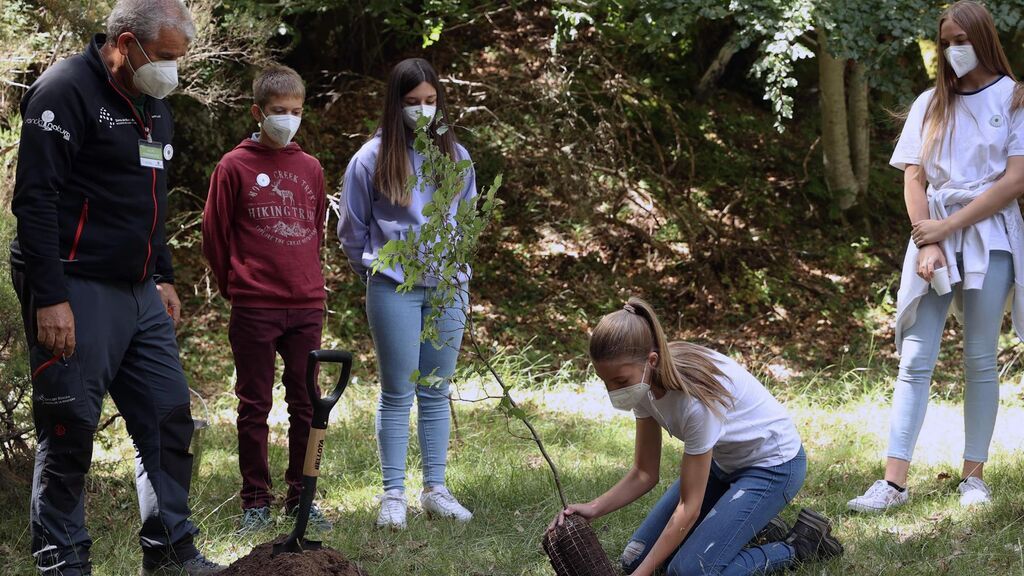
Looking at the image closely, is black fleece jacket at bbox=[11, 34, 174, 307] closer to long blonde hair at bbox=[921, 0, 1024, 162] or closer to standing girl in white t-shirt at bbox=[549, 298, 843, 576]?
standing girl in white t-shirt at bbox=[549, 298, 843, 576]

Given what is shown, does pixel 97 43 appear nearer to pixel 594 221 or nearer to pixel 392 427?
pixel 392 427

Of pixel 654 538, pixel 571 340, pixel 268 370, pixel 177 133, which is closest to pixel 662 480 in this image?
pixel 654 538

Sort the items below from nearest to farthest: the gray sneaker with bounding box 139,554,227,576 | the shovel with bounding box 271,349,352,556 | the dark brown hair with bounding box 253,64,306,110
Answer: the shovel with bounding box 271,349,352,556
the gray sneaker with bounding box 139,554,227,576
the dark brown hair with bounding box 253,64,306,110

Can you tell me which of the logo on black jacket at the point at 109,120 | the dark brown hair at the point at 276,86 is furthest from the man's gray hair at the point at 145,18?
the dark brown hair at the point at 276,86

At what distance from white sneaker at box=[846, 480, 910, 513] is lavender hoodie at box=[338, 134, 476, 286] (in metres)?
1.83

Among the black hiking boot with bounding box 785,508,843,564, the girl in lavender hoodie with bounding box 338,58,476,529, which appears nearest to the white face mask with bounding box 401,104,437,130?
the girl in lavender hoodie with bounding box 338,58,476,529

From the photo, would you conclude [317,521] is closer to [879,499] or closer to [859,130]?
[879,499]

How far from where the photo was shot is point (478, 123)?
29.4ft

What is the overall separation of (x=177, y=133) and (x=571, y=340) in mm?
3732

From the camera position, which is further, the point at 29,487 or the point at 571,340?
the point at 571,340

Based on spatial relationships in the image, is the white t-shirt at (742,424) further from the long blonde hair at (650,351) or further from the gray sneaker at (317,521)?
the gray sneaker at (317,521)

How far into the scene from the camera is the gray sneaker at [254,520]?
381 cm

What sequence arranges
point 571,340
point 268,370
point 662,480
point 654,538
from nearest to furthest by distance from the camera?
1. point 654,538
2. point 268,370
3. point 662,480
4. point 571,340

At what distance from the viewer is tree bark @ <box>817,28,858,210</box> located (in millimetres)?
8742
